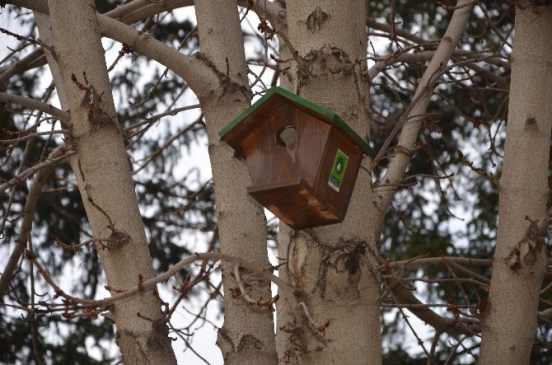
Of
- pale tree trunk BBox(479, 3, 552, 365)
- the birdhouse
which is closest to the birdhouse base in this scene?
the birdhouse

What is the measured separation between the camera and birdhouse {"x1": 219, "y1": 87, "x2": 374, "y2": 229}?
2568 millimetres

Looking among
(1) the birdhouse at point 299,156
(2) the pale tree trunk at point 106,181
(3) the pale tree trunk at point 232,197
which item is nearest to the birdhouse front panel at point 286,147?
(1) the birdhouse at point 299,156

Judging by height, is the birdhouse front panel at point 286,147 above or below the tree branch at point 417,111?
below

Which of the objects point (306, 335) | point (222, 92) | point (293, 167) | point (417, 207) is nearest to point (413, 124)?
point (222, 92)

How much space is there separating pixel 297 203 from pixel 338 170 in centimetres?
19

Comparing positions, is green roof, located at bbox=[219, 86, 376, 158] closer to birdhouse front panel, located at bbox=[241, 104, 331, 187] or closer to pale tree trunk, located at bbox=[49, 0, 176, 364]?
birdhouse front panel, located at bbox=[241, 104, 331, 187]

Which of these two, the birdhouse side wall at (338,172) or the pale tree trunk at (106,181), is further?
the pale tree trunk at (106,181)

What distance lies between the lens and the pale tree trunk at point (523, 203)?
305 cm

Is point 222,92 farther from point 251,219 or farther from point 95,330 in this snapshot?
point 95,330

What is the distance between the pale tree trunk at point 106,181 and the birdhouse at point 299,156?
434 mm

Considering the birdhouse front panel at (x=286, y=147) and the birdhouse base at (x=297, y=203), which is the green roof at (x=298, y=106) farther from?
the birdhouse base at (x=297, y=203)

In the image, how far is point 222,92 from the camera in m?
3.23

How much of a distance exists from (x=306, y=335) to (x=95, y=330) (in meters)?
4.25

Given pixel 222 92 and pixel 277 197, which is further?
pixel 222 92
